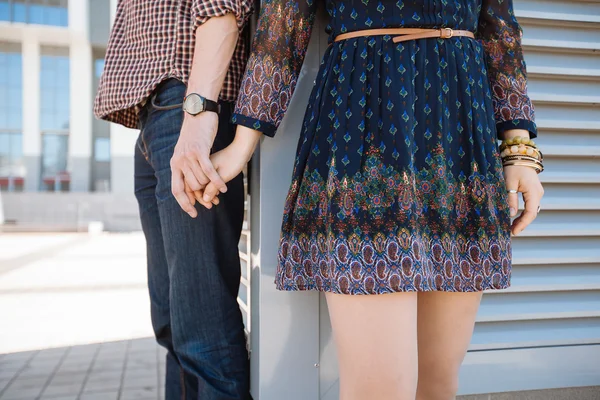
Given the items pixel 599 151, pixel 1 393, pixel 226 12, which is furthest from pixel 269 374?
pixel 1 393

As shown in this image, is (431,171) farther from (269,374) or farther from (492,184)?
(269,374)

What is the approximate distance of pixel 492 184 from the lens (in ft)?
3.22

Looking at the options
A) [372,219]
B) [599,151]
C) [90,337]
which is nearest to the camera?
[372,219]

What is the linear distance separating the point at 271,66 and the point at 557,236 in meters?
1.29

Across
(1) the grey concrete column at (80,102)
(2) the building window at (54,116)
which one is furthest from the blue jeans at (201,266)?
(2) the building window at (54,116)

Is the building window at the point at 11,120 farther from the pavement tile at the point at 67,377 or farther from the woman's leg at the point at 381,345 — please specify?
the woman's leg at the point at 381,345

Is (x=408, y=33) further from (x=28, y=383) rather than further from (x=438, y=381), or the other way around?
(x=28, y=383)

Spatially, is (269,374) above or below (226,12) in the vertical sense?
below

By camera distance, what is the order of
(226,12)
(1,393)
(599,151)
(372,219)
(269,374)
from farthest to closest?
(1,393)
(599,151)
(269,374)
(226,12)
(372,219)

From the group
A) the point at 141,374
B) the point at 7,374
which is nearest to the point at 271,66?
the point at 141,374

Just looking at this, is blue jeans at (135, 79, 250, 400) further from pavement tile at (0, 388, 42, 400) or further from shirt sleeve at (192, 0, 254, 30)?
pavement tile at (0, 388, 42, 400)

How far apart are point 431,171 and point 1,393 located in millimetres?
2606

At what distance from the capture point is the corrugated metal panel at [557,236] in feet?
5.51

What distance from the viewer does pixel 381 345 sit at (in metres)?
0.87
